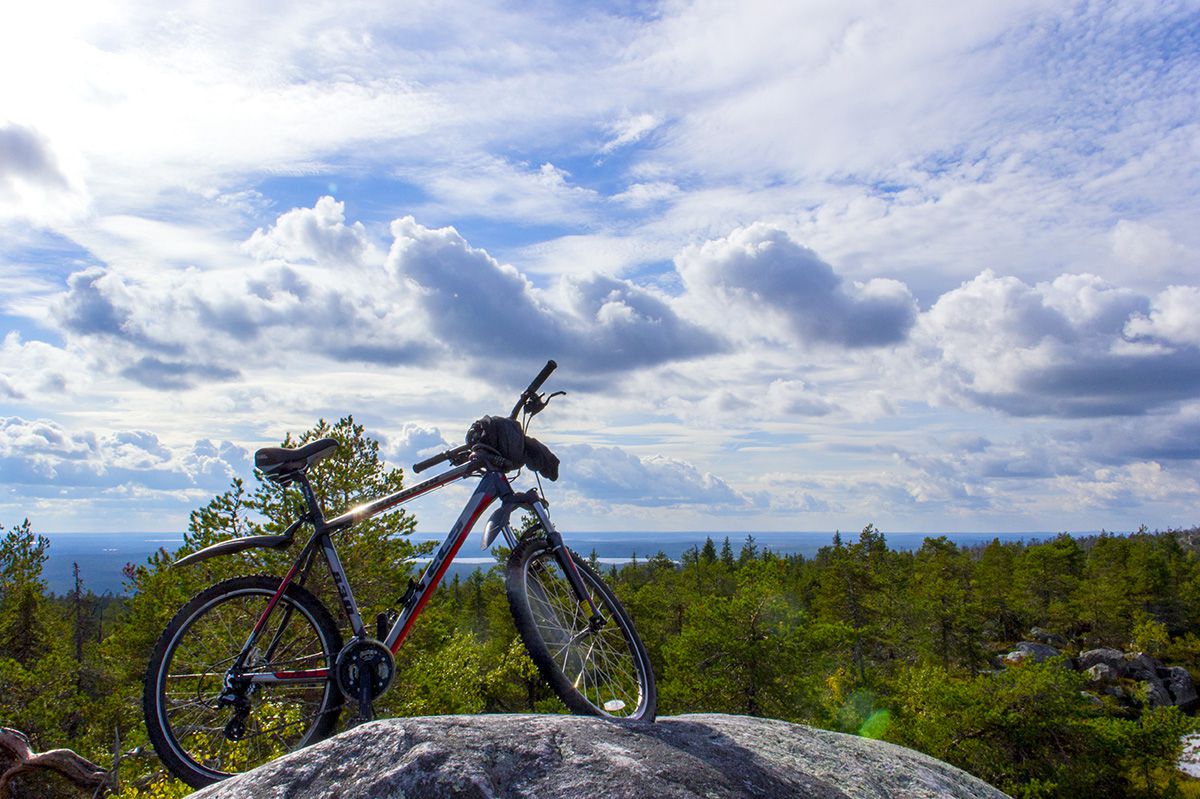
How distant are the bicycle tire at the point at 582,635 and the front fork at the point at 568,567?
0.04 metres

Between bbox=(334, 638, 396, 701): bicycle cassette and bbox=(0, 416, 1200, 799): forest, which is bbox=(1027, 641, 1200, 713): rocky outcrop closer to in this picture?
bbox=(0, 416, 1200, 799): forest

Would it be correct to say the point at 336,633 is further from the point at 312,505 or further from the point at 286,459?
the point at 286,459

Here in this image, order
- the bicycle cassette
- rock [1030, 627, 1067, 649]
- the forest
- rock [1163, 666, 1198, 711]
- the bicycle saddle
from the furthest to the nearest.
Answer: rock [1030, 627, 1067, 649]
rock [1163, 666, 1198, 711]
the forest
the bicycle saddle
the bicycle cassette

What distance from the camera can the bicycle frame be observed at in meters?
4.75

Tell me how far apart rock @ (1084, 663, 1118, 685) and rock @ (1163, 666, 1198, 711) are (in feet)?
13.1

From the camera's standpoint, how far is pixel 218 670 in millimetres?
4836

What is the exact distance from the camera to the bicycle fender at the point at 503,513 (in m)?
5.23

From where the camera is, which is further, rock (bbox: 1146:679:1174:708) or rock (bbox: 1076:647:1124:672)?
rock (bbox: 1076:647:1124:672)

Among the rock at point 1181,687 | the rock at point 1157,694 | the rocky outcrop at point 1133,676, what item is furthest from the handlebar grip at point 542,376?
the rock at point 1181,687

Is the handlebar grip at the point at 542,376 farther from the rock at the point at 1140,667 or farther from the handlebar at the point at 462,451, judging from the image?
the rock at the point at 1140,667

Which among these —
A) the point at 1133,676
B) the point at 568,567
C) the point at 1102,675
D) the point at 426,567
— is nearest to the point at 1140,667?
the point at 1133,676

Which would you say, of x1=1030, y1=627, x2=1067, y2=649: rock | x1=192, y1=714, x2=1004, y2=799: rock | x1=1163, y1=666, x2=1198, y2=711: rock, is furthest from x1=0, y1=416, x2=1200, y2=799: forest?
x1=1030, y1=627, x2=1067, y2=649: rock

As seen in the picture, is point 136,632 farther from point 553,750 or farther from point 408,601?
Result: point 553,750

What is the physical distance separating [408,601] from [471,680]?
49.5ft
